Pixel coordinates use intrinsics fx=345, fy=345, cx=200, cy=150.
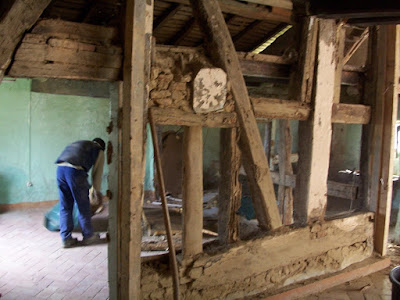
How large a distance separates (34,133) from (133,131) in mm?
5579

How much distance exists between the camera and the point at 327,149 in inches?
168

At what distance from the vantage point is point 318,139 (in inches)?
164

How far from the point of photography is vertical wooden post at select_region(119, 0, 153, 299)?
2.76 metres

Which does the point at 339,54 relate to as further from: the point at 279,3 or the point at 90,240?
the point at 90,240

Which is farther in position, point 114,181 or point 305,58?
point 305,58

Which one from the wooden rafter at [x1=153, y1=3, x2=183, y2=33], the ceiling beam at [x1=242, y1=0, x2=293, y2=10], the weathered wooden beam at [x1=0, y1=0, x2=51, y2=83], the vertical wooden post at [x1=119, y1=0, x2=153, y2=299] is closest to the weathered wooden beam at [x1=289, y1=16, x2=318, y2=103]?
the ceiling beam at [x1=242, y1=0, x2=293, y2=10]

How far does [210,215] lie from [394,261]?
10.1ft

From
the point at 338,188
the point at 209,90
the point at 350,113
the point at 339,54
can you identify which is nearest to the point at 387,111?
the point at 350,113

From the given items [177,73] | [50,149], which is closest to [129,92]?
[177,73]

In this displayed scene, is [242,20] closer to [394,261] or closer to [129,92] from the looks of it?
[129,92]

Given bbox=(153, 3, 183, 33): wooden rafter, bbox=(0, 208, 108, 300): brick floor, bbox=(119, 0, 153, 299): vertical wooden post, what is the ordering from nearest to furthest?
bbox=(119, 0, 153, 299): vertical wooden post < bbox=(0, 208, 108, 300): brick floor < bbox=(153, 3, 183, 33): wooden rafter

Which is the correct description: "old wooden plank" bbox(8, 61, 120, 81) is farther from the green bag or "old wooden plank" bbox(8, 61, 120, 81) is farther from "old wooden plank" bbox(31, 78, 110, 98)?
the green bag

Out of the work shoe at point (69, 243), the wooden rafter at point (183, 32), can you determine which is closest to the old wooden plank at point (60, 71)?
the wooden rafter at point (183, 32)

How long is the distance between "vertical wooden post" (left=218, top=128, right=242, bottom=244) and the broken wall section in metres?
0.21
